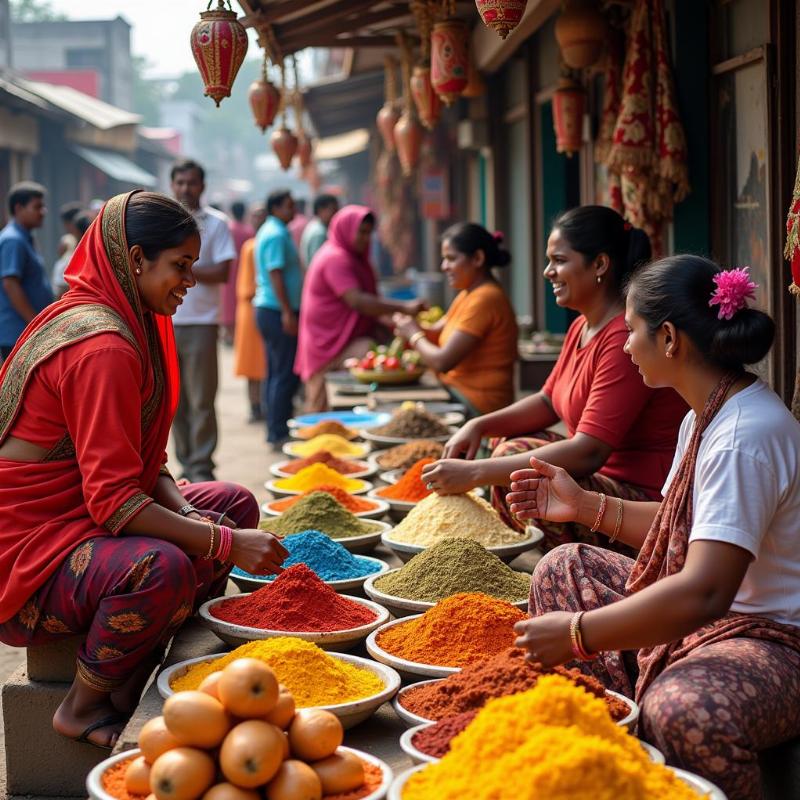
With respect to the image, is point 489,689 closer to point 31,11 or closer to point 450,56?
point 450,56

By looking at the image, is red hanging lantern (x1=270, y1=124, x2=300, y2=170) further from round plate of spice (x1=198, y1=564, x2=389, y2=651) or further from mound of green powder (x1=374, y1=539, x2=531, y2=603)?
round plate of spice (x1=198, y1=564, x2=389, y2=651)

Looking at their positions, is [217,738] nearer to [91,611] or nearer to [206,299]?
[91,611]

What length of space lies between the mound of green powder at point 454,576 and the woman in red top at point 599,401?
13.0 inches

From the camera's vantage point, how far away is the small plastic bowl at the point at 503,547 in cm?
327

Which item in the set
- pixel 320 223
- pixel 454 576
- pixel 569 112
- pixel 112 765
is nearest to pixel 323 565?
pixel 454 576

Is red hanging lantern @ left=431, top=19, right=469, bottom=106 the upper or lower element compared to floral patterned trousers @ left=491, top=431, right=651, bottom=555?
upper

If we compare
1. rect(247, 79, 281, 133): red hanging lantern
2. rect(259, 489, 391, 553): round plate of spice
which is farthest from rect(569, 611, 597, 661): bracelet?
rect(247, 79, 281, 133): red hanging lantern

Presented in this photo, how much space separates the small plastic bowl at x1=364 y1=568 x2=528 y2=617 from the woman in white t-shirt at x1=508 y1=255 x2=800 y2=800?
0.51 m

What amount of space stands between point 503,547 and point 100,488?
1249mm

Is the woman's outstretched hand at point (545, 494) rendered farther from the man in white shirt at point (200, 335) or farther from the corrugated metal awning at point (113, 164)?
the corrugated metal awning at point (113, 164)

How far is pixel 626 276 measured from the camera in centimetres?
336

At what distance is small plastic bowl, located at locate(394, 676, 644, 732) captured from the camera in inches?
80.4

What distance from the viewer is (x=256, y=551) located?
8.64 ft

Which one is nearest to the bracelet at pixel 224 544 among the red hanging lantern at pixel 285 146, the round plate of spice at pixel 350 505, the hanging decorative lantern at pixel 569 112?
the round plate of spice at pixel 350 505
